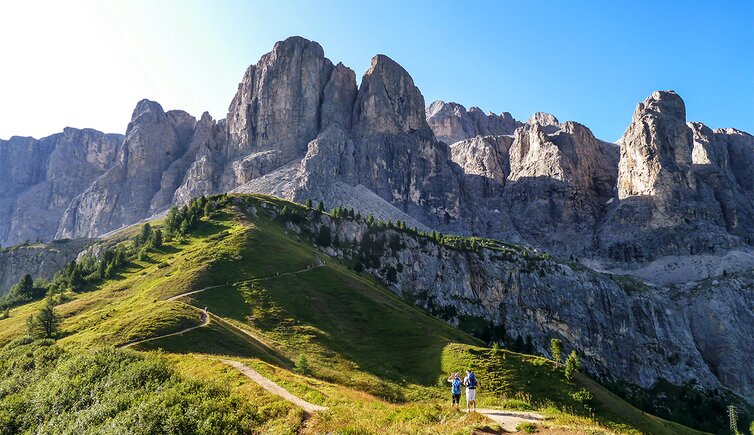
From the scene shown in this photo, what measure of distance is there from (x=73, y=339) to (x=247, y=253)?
50164 millimetres

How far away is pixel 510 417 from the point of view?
30.2m

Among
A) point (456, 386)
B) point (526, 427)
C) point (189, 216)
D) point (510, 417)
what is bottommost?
point (510, 417)

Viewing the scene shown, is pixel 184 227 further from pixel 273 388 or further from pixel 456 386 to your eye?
pixel 456 386

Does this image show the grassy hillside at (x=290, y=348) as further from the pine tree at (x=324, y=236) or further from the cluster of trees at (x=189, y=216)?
the pine tree at (x=324, y=236)

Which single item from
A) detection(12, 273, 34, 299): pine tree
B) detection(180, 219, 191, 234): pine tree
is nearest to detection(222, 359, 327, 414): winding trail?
detection(180, 219, 191, 234): pine tree

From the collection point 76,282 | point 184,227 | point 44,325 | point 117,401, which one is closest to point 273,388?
point 117,401

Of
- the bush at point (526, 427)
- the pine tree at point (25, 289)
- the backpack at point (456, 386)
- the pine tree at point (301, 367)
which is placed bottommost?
the pine tree at point (25, 289)

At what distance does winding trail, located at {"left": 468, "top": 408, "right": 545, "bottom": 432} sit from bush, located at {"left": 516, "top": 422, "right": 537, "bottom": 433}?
1.04ft

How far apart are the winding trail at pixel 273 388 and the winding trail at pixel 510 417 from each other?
33.6ft

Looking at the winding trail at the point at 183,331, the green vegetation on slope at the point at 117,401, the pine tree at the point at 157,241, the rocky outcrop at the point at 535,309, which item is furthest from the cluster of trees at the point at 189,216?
the green vegetation on slope at the point at 117,401

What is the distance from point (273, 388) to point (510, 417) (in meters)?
15.3

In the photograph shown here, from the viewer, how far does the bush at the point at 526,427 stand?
25.7 metres

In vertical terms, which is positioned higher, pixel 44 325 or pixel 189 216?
pixel 189 216

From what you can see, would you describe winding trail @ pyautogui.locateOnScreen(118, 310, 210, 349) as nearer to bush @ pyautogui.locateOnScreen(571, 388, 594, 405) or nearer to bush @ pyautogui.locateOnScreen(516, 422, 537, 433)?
bush @ pyautogui.locateOnScreen(516, 422, 537, 433)
